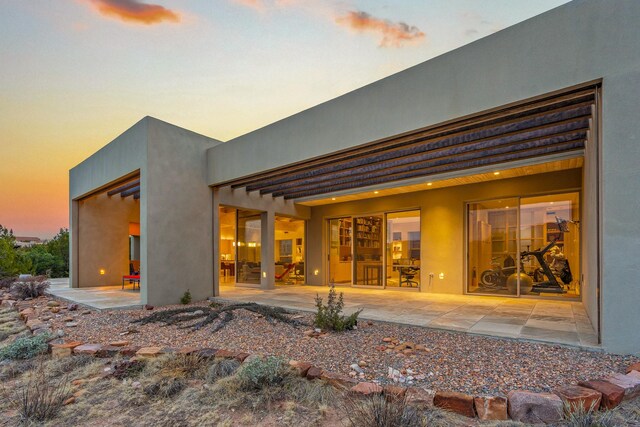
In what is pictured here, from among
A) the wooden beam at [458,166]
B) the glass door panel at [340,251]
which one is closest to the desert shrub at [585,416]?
the wooden beam at [458,166]

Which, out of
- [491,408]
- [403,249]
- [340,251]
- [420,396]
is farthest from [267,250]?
[491,408]

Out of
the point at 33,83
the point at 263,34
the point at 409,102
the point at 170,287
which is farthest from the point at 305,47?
Result: the point at 33,83

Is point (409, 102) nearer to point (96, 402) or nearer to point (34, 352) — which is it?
point (96, 402)

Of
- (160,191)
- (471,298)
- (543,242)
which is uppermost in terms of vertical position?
(160,191)

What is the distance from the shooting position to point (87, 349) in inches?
158

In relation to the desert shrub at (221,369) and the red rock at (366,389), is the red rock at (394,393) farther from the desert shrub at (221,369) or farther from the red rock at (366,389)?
the desert shrub at (221,369)

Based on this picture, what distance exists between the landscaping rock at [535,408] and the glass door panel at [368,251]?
8.03m

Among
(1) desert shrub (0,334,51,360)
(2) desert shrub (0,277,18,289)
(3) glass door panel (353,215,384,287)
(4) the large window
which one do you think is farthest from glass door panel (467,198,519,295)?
(2) desert shrub (0,277,18,289)

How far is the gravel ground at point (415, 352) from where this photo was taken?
122 inches

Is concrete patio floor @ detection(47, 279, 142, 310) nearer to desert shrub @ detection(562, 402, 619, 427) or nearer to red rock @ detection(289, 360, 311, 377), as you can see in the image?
red rock @ detection(289, 360, 311, 377)

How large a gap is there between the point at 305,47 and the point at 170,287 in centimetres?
690

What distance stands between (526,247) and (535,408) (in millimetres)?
6883

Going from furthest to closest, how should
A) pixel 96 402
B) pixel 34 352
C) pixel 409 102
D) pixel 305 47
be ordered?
1. pixel 305 47
2. pixel 409 102
3. pixel 34 352
4. pixel 96 402

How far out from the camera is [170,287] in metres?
7.63
